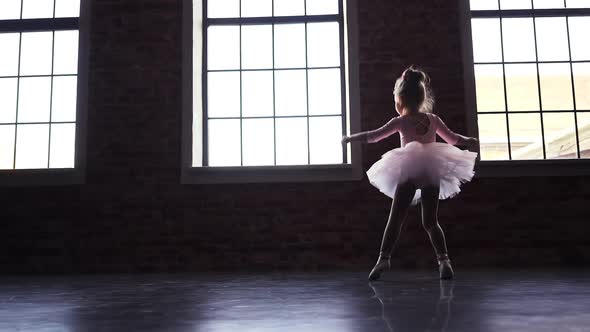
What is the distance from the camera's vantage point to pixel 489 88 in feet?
16.0

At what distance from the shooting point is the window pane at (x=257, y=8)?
518 centimetres

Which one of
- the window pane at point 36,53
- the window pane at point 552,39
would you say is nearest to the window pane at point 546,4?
the window pane at point 552,39

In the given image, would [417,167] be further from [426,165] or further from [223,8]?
[223,8]

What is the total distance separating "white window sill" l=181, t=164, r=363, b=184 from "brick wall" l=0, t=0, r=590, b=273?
0.22 ft

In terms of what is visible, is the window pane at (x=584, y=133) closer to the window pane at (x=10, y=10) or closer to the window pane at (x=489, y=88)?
the window pane at (x=489, y=88)

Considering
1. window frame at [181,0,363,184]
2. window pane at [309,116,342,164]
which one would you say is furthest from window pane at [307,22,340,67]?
window pane at [309,116,342,164]

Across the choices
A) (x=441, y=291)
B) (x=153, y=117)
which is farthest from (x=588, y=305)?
(x=153, y=117)

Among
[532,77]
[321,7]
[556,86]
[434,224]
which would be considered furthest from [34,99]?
[556,86]

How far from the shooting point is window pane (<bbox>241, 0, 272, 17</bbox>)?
518 cm

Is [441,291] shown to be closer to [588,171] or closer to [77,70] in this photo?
[588,171]

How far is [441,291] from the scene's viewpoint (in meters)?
2.34

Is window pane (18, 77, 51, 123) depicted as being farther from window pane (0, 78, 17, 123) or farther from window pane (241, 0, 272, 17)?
window pane (241, 0, 272, 17)

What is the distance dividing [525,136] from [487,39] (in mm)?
1035

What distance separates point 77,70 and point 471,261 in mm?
4179
